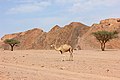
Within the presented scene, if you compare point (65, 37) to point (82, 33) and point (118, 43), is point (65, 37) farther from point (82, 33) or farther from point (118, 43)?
point (118, 43)

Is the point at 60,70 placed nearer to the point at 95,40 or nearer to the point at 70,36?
the point at 95,40

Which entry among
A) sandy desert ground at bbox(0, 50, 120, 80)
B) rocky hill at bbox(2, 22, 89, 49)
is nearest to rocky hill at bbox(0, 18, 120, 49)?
rocky hill at bbox(2, 22, 89, 49)

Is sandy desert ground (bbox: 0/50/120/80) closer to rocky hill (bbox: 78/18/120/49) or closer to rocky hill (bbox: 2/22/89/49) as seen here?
rocky hill (bbox: 78/18/120/49)

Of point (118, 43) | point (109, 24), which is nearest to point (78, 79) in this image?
point (118, 43)

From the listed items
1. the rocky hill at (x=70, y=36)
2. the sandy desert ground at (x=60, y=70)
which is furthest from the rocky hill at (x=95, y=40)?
the sandy desert ground at (x=60, y=70)

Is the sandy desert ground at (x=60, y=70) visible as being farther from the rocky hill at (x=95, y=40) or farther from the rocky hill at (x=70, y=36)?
the rocky hill at (x=70, y=36)

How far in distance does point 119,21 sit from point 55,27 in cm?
2572

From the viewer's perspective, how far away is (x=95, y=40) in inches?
3354

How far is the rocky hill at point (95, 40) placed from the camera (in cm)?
8112

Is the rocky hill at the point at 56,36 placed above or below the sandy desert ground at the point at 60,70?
above

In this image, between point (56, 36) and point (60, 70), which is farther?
point (56, 36)

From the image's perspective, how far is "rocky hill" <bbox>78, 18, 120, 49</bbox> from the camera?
266 feet

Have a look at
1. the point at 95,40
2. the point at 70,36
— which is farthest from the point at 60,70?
the point at 70,36

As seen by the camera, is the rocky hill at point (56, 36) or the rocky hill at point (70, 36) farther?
the rocky hill at point (56, 36)
